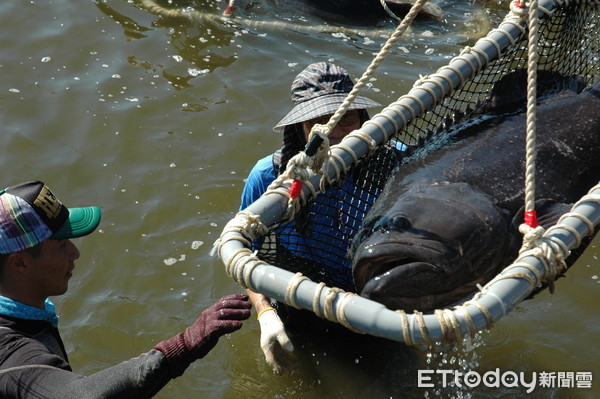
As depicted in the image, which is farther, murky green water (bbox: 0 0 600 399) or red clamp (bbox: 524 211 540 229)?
murky green water (bbox: 0 0 600 399)

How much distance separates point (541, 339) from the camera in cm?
486

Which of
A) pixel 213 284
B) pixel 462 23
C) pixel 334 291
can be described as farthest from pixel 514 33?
pixel 462 23

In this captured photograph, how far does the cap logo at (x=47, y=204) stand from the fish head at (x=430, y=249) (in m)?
1.22

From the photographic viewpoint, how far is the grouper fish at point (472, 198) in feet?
8.65

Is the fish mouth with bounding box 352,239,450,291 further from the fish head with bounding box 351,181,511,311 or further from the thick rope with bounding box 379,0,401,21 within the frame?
the thick rope with bounding box 379,0,401,21

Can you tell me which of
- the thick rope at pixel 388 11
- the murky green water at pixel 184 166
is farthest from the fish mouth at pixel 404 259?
the thick rope at pixel 388 11

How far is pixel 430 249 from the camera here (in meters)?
2.63

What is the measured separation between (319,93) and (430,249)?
1670mm

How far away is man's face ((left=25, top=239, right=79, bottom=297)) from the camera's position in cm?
298

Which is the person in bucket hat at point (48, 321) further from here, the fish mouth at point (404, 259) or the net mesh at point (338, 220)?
the net mesh at point (338, 220)

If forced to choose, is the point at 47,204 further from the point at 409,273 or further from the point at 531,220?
the point at 531,220

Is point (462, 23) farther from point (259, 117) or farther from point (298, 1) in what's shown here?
point (259, 117)

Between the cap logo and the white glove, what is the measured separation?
988 millimetres

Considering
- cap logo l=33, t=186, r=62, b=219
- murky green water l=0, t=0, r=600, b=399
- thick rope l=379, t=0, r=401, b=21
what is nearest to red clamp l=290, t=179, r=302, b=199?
cap logo l=33, t=186, r=62, b=219
